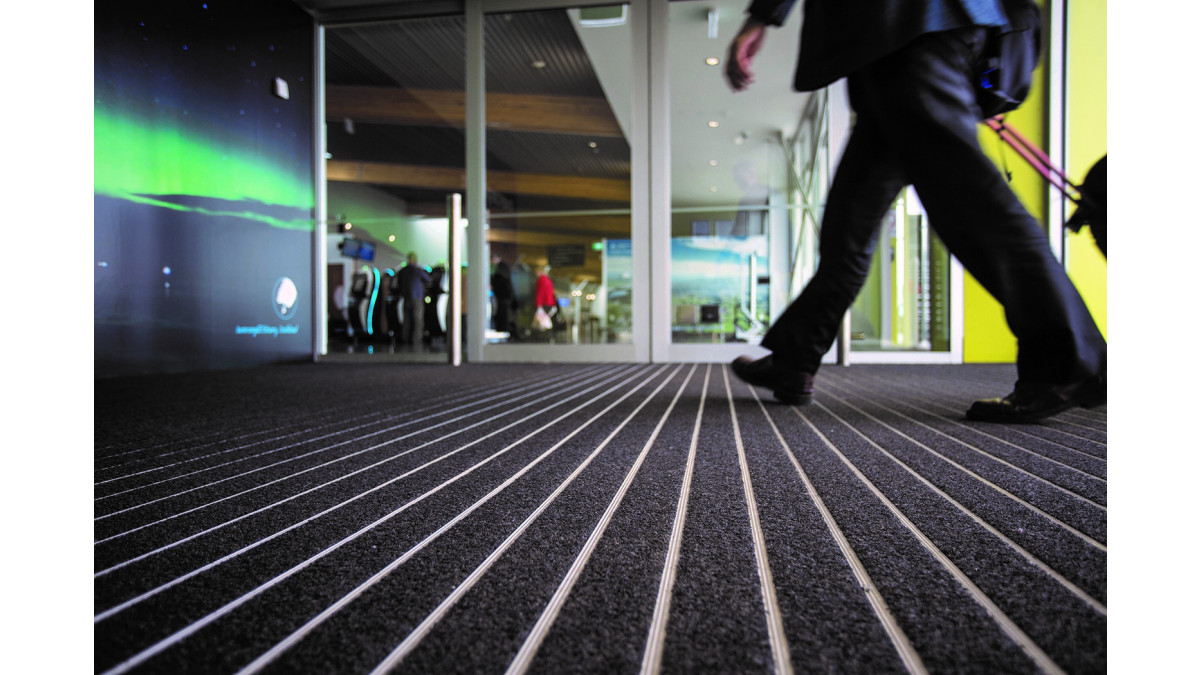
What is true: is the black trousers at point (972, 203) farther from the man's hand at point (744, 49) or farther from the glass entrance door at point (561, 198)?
the glass entrance door at point (561, 198)

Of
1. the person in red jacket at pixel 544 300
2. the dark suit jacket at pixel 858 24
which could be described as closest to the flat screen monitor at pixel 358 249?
the person in red jacket at pixel 544 300

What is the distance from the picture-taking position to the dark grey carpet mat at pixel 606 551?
1.22ft

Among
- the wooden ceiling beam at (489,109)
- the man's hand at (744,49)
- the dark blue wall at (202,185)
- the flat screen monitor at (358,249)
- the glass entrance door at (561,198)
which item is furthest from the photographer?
the flat screen monitor at (358,249)

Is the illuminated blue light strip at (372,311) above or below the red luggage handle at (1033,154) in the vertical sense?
below

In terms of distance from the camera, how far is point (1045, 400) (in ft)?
3.98

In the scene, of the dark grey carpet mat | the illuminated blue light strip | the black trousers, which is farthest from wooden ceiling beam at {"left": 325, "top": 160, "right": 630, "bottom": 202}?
the dark grey carpet mat

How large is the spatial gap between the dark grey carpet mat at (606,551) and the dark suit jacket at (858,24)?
0.76 metres

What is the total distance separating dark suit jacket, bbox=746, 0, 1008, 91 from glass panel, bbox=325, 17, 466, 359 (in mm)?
3451

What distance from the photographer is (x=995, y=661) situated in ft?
1.15

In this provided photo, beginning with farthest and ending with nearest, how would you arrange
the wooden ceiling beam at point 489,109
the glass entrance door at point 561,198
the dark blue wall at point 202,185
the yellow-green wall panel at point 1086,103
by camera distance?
the wooden ceiling beam at point 489,109, the glass entrance door at point 561,198, the yellow-green wall panel at point 1086,103, the dark blue wall at point 202,185

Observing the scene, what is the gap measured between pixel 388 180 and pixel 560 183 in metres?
1.95

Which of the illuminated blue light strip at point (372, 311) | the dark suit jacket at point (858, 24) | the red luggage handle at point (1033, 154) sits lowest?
the illuminated blue light strip at point (372, 311)

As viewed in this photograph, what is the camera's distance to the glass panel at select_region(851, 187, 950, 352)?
4016 mm
